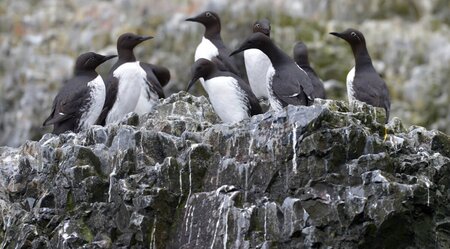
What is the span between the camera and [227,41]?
32.6 metres

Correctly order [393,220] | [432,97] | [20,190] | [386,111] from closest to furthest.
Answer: [393,220], [20,190], [386,111], [432,97]

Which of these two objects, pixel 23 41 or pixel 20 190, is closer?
pixel 20 190

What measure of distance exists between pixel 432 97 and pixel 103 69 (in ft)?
26.1

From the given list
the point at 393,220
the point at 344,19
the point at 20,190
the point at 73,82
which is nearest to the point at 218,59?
the point at 73,82

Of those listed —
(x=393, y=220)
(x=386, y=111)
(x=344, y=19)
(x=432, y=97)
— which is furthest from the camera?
(x=344, y=19)

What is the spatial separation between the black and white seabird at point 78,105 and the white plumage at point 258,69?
2074 mm

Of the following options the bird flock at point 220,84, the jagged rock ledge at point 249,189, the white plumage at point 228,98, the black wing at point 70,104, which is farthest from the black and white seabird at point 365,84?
the black wing at point 70,104

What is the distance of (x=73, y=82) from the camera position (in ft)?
55.2

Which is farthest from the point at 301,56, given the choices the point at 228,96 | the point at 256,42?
the point at 228,96

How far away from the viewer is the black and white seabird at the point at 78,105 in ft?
53.9

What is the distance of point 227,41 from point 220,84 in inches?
657

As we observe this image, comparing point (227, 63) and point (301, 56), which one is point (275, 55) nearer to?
point (227, 63)

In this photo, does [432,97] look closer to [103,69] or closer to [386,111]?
[103,69]

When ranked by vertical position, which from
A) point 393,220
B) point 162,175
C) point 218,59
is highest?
point 218,59
